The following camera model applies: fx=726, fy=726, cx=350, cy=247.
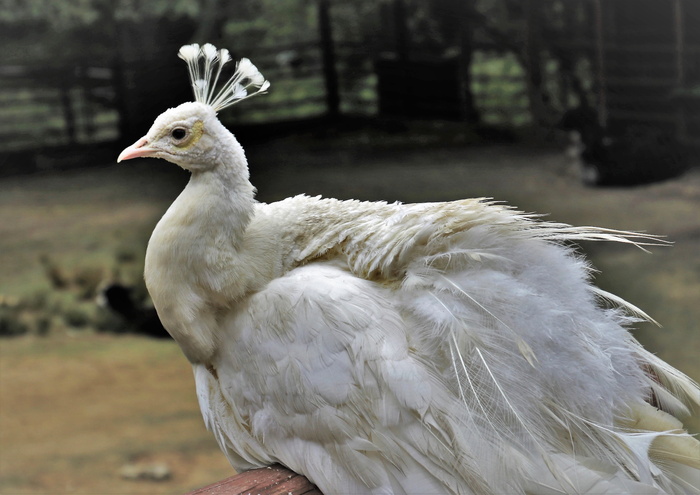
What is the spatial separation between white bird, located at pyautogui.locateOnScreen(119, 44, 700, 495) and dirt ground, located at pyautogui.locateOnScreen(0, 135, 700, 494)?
2216 millimetres

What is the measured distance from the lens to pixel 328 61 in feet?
12.7

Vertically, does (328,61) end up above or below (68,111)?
above

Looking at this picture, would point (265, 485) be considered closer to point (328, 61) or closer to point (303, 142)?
point (303, 142)

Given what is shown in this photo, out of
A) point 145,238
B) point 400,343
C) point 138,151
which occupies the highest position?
point 138,151

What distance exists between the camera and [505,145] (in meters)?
3.87

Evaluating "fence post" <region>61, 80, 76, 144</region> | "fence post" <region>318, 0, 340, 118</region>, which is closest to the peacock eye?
"fence post" <region>318, 0, 340, 118</region>

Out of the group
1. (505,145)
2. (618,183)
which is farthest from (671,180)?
(505,145)

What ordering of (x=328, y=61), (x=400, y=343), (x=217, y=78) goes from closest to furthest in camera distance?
(x=400, y=343), (x=217, y=78), (x=328, y=61)

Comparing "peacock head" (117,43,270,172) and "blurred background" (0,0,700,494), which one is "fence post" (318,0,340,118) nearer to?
"blurred background" (0,0,700,494)

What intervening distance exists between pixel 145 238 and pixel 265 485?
8.84 feet

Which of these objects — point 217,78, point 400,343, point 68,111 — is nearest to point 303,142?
point 68,111

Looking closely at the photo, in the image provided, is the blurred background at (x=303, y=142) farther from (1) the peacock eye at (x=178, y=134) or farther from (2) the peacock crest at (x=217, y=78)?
(1) the peacock eye at (x=178, y=134)

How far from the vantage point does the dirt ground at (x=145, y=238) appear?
3645mm

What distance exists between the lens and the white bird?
1364mm
